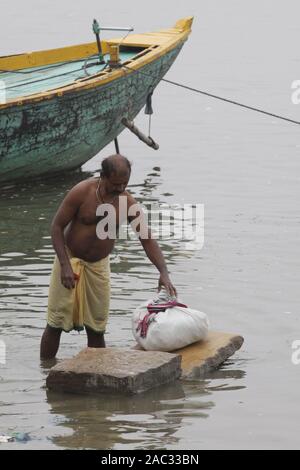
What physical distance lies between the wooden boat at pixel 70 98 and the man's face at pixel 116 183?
16.0 ft

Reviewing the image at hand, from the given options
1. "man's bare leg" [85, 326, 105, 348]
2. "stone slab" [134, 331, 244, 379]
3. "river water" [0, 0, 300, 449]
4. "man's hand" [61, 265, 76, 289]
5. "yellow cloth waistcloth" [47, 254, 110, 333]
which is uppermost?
"man's hand" [61, 265, 76, 289]

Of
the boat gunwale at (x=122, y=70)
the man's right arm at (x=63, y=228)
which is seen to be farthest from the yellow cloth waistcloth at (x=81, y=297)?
the boat gunwale at (x=122, y=70)

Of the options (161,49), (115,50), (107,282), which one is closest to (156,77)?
(161,49)

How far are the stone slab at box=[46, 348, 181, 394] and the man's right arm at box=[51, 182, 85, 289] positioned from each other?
1.46ft

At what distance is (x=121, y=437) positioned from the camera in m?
6.05

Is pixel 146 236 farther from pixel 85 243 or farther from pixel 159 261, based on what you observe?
pixel 85 243

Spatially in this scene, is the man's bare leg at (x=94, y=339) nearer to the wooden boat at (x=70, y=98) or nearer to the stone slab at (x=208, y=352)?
the stone slab at (x=208, y=352)

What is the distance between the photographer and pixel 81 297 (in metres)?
7.07

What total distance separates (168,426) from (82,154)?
7.21 m

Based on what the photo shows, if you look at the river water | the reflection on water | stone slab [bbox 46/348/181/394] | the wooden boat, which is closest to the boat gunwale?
the wooden boat

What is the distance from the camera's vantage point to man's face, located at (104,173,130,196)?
679cm

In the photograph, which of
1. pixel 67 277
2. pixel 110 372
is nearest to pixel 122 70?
pixel 67 277

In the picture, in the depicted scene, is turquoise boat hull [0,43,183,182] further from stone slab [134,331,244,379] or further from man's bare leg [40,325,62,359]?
stone slab [134,331,244,379]

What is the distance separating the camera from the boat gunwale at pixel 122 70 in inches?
464
